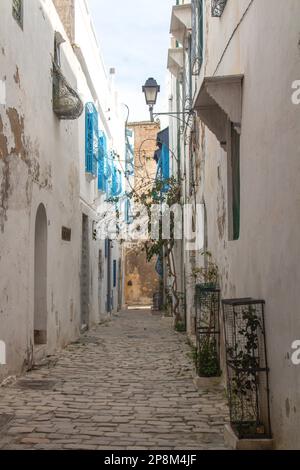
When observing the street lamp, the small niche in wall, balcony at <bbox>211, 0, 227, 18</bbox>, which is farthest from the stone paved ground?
the street lamp

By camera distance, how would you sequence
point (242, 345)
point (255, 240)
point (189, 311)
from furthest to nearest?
point (189, 311) → point (242, 345) → point (255, 240)

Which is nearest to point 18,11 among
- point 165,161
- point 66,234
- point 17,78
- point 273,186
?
point 17,78

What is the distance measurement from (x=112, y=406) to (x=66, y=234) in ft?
18.4

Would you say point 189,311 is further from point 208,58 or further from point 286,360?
point 286,360

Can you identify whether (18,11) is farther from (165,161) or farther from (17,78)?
(165,161)

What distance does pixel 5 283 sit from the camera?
696 cm

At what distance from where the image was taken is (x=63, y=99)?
400 inches

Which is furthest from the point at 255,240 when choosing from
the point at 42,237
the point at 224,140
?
the point at 42,237

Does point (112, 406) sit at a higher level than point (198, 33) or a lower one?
lower

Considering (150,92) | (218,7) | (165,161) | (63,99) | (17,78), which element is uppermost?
(150,92)

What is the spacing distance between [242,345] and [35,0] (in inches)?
238

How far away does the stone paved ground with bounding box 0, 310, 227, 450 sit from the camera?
4.74 meters

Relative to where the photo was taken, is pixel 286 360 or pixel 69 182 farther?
pixel 69 182

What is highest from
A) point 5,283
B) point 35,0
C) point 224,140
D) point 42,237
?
point 35,0
